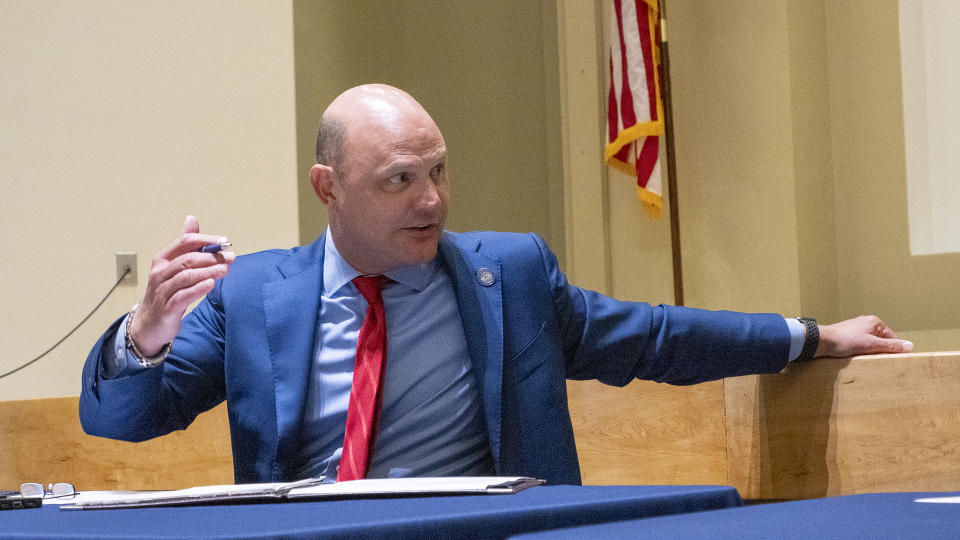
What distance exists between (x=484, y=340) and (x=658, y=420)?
0.62 m

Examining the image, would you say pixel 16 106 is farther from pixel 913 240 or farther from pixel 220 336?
pixel 913 240

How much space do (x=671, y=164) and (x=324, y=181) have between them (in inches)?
92.7

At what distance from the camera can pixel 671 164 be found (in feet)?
14.1

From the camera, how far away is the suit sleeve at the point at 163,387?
1.86m

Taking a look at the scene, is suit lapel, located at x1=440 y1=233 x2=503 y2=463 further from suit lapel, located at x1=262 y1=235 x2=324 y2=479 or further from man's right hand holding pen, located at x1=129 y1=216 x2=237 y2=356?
man's right hand holding pen, located at x1=129 y1=216 x2=237 y2=356

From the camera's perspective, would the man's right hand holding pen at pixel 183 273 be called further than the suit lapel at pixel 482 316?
No

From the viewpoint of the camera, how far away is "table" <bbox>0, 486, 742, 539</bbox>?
912 mm

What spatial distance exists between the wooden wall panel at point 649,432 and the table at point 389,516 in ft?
4.11

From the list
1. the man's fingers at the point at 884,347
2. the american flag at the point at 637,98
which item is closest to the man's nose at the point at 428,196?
the man's fingers at the point at 884,347

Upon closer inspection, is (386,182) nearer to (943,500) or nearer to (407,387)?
(407,387)

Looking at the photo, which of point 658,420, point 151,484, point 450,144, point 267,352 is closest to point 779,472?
point 658,420

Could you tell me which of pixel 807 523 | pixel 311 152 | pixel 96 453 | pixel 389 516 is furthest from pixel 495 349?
pixel 311 152

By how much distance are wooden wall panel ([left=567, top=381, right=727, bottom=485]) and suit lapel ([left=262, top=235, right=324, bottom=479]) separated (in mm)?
779

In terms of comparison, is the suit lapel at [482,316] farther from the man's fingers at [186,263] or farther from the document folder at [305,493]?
the document folder at [305,493]
